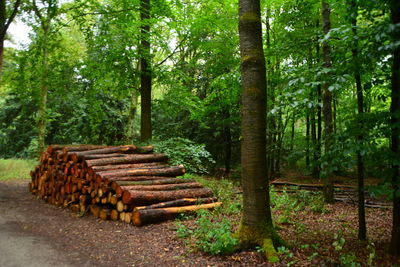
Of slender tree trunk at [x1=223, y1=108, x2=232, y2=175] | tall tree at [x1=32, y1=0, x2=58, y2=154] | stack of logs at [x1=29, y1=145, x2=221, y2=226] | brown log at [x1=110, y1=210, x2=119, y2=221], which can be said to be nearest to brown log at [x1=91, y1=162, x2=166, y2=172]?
stack of logs at [x1=29, y1=145, x2=221, y2=226]

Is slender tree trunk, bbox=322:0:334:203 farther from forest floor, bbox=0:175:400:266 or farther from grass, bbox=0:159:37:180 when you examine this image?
grass, bbox=0:159:37:180

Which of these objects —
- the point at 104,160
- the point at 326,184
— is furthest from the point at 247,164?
the point at 326,184

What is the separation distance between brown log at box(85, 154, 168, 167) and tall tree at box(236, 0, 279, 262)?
5.21m

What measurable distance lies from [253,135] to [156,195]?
3.69 m

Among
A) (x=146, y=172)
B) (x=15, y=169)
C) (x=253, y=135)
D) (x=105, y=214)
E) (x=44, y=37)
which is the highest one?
(x=44, y=37)

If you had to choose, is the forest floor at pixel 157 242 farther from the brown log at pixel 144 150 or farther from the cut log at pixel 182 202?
the brown log at pixel 144 150

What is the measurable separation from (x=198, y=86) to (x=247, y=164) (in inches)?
558

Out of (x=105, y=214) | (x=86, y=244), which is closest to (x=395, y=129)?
(x=86, y=244)

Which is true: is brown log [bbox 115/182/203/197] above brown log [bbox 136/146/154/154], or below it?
below

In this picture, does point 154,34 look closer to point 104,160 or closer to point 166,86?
point 166,86

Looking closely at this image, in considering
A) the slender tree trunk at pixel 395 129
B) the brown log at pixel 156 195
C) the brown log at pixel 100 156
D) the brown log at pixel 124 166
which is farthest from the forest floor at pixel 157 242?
the brown log at pixel 100 156

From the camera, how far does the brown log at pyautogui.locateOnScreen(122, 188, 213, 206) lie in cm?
688

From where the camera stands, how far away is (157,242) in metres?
5.55

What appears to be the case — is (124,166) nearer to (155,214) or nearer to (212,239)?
(155,214)
